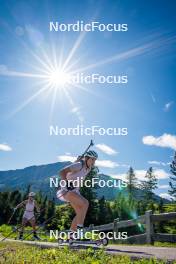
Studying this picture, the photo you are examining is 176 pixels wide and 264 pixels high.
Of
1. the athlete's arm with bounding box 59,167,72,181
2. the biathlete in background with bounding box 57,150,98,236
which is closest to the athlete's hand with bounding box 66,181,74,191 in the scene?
the biathlete in background with bounding box 57,150,98,236

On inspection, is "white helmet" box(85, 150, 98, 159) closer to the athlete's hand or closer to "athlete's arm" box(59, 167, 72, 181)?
"athlete's arm" box(59, 167, 72, 181)

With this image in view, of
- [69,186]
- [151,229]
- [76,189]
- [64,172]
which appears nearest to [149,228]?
[151,229]

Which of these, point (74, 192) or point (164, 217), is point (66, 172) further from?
point (164, 217)

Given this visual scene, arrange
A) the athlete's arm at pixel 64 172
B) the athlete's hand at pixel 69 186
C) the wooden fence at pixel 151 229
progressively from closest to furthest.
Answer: the athlete's arm at pixel 64 172
the athlete's hand at pixel 69 186
the wooden fence at pixel 151 229

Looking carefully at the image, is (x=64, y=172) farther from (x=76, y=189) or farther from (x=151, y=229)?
(x=151, y=229)

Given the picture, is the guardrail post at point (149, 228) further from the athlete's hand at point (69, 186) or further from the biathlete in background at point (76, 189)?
the athlete's hand at point (69, 186)

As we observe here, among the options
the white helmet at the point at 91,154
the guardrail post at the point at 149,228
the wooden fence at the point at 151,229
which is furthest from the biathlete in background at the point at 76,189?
the guardrail post at the point at 149,228

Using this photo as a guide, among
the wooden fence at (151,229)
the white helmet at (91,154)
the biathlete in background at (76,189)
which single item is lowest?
the wooden fence at (151,229)

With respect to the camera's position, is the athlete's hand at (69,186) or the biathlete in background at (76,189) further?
the athlete's hand at (69,186)

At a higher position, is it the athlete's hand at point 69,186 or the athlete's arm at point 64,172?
the athlete's arm at point 64,172

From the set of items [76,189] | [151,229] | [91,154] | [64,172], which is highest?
[91,154]

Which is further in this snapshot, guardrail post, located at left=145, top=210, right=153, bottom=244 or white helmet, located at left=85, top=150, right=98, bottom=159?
guardrail post, located at left=145, top=210, right=153, bottom=244

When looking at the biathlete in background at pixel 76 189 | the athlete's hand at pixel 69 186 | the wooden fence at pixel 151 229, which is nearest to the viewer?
the biathlete in background at pixel 76 189

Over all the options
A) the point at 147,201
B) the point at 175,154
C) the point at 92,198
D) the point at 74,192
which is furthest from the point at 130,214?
→ the point at 74,192
